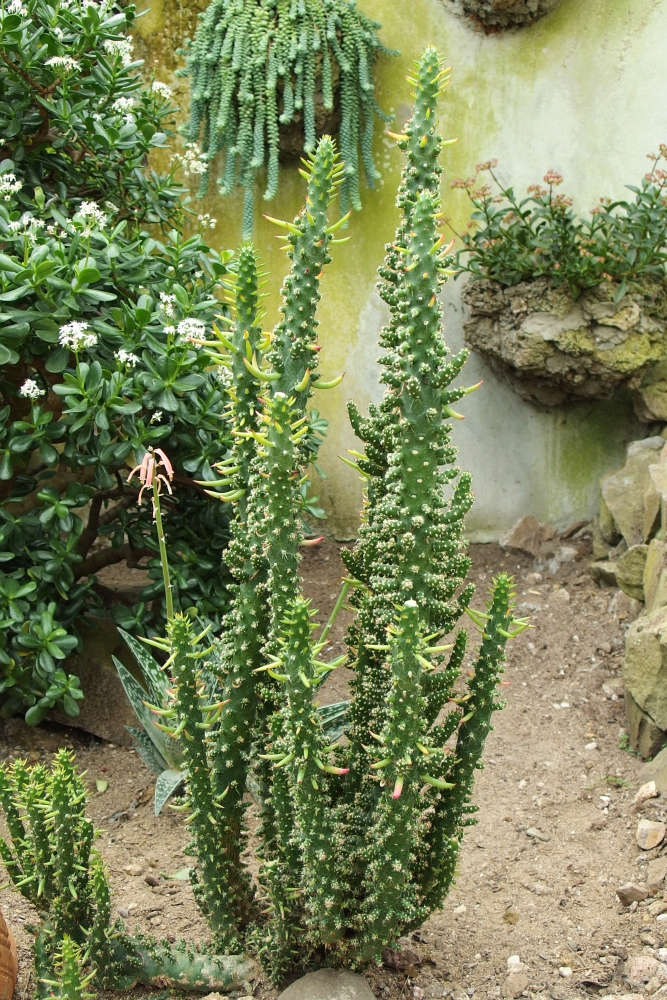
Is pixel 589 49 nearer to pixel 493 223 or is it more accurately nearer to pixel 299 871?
pixel 493 223

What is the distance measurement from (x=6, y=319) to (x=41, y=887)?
66.3 inches

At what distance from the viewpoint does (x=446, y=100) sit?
15.1 feet

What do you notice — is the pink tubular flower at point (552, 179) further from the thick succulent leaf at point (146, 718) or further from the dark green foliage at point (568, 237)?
the thick succulent leaf at point (146, 718)

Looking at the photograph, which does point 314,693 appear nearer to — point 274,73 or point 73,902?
point 73,902

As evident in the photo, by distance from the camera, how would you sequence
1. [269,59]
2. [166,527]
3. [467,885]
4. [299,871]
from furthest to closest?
[269,59]
[166,527]
[467,885]
[299,871]

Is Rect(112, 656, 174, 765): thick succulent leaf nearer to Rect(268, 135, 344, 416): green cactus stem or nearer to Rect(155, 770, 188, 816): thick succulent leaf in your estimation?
Rect(155, 770, 188, 816): thick succulent leaf

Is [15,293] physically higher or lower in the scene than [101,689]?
higher

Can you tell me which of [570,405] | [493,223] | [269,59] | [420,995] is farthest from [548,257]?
[420,995]

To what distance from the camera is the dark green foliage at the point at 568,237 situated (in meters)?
4.17

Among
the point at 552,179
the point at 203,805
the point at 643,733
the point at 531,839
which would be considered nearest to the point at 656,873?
the point at 531,839

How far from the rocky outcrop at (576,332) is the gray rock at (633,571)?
3.40 ft

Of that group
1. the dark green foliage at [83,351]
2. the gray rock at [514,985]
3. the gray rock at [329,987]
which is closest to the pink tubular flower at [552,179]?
the dark green foliage at [83,351]

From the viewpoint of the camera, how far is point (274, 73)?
4316mm

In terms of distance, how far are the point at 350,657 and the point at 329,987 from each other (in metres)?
0.68
